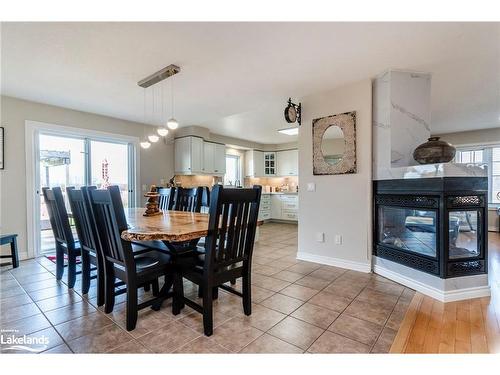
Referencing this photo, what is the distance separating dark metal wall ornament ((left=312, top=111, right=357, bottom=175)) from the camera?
10.3 ft

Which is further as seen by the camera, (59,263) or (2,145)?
(2,145)

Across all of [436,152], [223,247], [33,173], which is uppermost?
[436,152]

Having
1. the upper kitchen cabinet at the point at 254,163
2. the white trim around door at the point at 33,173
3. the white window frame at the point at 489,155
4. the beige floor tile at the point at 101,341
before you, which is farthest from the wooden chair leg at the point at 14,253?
the white window frame at the point at 489,155

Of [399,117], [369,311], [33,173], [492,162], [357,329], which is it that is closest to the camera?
[357,329]

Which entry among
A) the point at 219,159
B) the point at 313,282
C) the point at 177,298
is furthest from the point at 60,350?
the point at 219,159

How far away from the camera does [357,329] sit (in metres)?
1.83

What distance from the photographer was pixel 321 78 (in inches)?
117

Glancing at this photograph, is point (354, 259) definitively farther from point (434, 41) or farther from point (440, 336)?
point (434, 41)

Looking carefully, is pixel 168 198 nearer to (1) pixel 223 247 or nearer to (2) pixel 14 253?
(1) pixel 223 247

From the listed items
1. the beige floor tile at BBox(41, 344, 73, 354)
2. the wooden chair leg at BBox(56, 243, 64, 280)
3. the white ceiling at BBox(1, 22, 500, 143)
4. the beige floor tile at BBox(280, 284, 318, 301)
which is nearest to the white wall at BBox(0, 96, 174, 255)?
the white ceiling at BBox(1, 22, 500, 143)

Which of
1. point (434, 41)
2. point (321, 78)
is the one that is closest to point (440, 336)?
point (434, 41)

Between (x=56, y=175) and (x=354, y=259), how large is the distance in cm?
474

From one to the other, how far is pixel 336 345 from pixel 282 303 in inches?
26.3

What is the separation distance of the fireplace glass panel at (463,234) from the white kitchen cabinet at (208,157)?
15.2 feet
